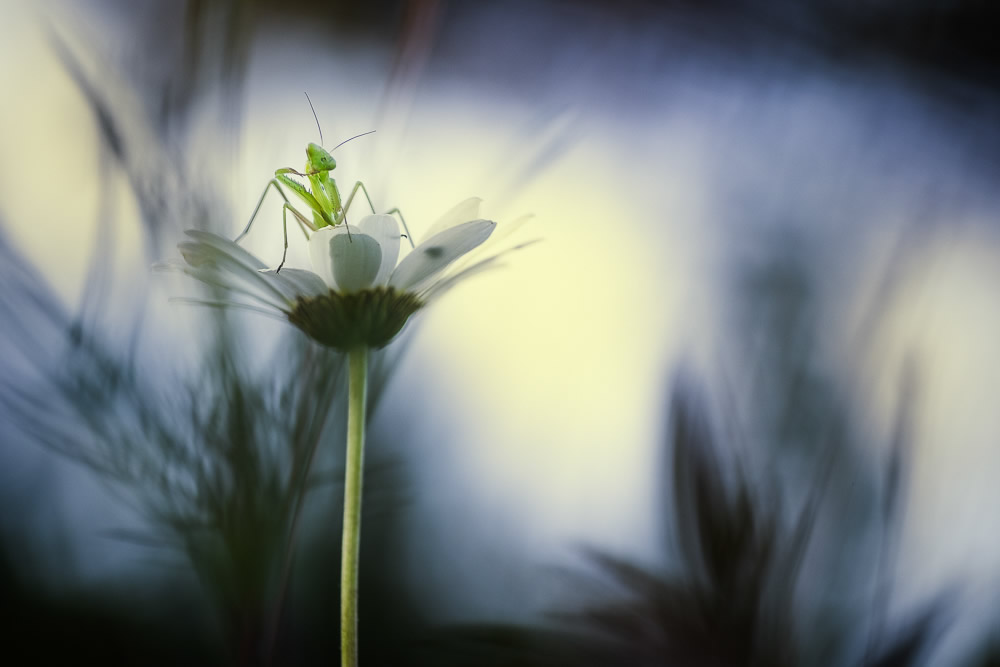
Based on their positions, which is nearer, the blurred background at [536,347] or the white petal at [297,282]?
the white petal at [297,282]

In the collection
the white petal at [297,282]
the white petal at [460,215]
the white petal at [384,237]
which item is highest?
the white petal at [460,215]

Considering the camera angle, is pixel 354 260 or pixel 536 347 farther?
pixel 536 347

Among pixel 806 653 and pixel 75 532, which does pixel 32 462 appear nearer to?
pixel 75 532

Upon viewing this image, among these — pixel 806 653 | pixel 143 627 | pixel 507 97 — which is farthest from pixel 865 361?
pixel 143 627

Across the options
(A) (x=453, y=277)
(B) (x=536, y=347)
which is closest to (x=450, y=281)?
(A) (x=453, y=277)

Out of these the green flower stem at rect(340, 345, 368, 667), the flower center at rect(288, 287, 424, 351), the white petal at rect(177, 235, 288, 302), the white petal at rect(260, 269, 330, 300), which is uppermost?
the white petal at rect(177, 235, 288, 302)

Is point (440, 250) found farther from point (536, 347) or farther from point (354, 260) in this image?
point (536, 347)

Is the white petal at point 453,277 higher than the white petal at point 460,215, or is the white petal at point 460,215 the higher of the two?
the white petal at point 460,215
